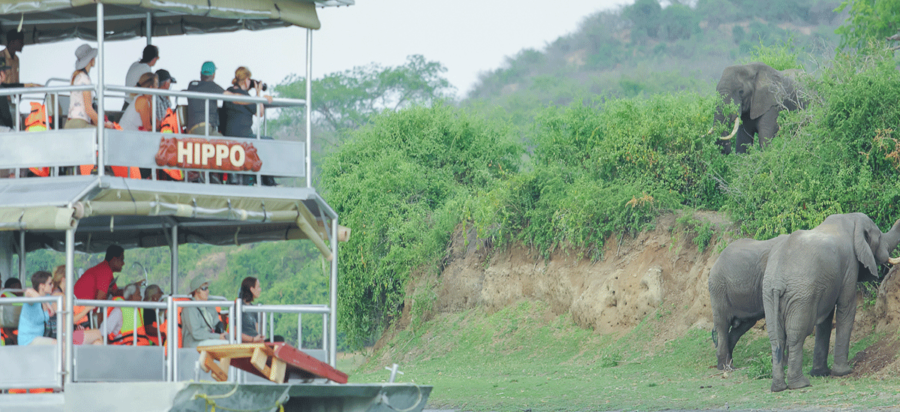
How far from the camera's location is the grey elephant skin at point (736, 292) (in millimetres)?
16750

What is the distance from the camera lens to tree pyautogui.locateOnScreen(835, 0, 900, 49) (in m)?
27.2

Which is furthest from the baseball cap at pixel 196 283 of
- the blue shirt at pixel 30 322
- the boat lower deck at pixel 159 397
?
the boat lower deck at pixel 159 397

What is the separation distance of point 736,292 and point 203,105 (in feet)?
30.5

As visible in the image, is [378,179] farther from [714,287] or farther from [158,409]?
[158,409]

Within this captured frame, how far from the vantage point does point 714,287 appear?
17.4m

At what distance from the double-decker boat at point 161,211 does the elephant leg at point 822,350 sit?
683 centimetres

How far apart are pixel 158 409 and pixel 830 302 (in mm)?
9663

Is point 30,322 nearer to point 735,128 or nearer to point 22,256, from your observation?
point 22,256

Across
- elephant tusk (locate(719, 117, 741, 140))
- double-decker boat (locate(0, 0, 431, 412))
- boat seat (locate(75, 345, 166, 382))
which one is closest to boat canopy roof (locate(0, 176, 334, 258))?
double-decker boat (locate(0, 0, 431, 412))

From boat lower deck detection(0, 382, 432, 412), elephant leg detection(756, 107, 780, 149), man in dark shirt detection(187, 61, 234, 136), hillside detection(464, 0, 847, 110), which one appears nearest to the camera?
boat lower deck detection(0, 382, 432, 412)

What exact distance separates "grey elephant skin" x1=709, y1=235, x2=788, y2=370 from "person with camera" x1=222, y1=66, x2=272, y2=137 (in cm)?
850

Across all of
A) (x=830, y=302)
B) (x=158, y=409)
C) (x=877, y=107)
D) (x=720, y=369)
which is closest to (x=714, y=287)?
(x=720, y=369)

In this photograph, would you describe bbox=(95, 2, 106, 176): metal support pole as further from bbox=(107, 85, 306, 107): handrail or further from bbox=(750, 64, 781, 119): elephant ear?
bbox=(750, 64, 781, 119): elephant ear

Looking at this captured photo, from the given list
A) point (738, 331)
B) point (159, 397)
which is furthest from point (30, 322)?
point (738, 331)
